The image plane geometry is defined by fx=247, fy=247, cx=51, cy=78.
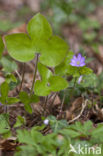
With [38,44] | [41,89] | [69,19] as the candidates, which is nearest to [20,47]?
[38,44]

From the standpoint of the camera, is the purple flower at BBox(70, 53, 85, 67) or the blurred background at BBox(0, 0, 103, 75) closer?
the purple flower at BBox(70, 53, 85, 67)

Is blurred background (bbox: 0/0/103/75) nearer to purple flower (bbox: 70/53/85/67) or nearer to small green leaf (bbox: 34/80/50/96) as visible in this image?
purple flower (bbox: 70/53/85/67)

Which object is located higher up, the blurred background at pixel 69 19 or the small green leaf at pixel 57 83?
the blurred background at pixel 69 19

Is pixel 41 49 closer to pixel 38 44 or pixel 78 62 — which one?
pixel 38 44

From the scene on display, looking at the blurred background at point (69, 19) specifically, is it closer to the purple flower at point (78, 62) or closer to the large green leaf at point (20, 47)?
the purple flower at point (78, 62)

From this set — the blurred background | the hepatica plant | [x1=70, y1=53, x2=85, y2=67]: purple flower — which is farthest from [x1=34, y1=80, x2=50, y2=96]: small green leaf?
the blurred background

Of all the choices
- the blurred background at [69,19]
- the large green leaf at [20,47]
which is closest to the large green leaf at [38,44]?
the large green leaf at [20,47]

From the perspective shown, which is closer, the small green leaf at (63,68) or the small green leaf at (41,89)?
the small green leaf at (41,89)

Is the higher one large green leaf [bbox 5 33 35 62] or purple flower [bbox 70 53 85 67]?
large green leaf [bbox 5 33 35 62]
